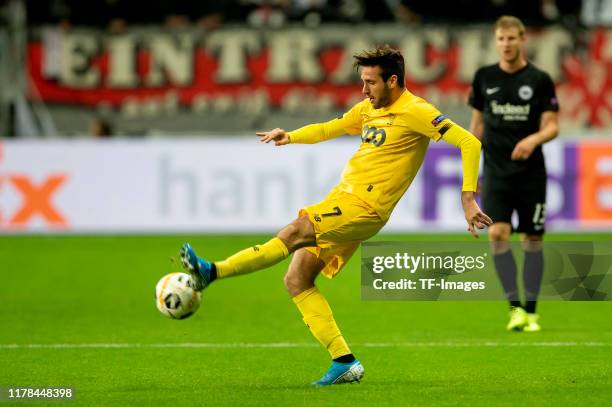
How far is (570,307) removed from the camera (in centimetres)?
1116

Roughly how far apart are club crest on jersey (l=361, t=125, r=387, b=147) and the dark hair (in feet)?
1.01

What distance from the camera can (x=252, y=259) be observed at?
6.73 metres

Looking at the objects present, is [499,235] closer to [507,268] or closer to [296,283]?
[507,268]

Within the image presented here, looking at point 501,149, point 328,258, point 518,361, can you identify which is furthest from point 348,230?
point 501,149

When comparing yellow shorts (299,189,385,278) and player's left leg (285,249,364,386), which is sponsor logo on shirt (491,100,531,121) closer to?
yellow shorts (299,189,385,278)

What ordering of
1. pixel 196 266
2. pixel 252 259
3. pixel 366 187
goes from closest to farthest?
pixel 196 266 → pixel 252 259 → pixel 366 187

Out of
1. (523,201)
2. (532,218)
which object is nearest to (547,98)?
(523,201)

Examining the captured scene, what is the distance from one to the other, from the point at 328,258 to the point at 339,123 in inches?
33.0

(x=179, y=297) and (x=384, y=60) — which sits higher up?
(x=384, y=60)

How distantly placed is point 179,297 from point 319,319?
816 mm

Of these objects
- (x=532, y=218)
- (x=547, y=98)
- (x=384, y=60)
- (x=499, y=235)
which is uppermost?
(x=384, y=60)

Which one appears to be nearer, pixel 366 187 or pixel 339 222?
pixel 339 222

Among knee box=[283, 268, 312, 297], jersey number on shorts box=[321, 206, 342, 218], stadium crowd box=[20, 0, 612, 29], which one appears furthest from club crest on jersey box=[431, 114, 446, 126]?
stadium crowd box=[20, 0, 612, 29]

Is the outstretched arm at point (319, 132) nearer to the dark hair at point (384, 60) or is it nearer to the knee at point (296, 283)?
the dark hair at point (384, 60)
